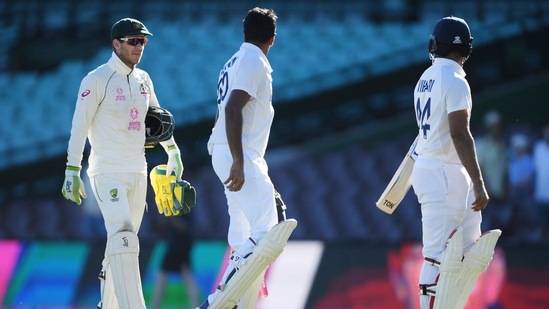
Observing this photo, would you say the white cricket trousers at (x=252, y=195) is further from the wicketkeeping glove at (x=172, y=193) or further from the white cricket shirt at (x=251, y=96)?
the wicketkeeping glove at (x=172, y=193)

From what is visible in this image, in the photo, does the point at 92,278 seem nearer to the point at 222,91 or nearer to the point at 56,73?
the point at 222,91

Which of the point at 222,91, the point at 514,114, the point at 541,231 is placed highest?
the point at 222,91

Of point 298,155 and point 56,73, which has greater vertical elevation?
point 56,73

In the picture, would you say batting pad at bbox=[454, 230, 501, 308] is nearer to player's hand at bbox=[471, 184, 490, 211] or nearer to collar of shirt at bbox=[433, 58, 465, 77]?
player's hand at bbox=[471, 184, 490, 211]

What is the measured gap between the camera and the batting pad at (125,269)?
23.2 feet

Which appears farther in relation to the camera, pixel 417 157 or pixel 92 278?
pixel 92 278

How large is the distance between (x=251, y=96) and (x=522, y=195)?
28.3 ft

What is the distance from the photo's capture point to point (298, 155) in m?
16.4

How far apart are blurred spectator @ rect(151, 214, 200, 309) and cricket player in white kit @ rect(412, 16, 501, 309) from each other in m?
4.77

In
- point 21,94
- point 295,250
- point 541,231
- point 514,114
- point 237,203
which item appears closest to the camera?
point 237,203

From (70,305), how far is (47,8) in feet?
27.1

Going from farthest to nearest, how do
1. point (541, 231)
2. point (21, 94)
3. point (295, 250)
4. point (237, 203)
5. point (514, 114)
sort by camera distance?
point (21, 94), point (514, 114), point (541, 231), point (295, 250), point (237, 203)

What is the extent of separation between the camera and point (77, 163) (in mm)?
7328

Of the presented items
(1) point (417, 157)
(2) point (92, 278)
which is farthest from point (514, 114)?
(1) point (417, 157)
